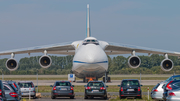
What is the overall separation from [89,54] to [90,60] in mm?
558

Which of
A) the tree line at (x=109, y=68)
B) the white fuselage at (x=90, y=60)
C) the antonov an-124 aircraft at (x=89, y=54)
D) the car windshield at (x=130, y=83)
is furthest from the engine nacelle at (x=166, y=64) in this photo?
the tree line at (x=109, y=68)

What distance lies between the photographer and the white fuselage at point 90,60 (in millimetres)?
28516

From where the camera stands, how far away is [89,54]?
2859 centimetres

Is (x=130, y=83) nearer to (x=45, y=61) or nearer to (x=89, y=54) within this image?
(x=89, y=54)

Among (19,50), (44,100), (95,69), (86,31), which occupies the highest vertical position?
(86,31)

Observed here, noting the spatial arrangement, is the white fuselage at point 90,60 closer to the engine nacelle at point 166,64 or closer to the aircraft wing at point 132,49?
the aircraft wing at point 132,49

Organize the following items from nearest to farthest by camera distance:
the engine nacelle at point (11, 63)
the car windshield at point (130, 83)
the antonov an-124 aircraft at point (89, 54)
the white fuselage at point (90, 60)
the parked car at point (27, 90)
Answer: the car windshield at point (130, 83) < the parked car at point (27, 90) < the white fuselage at point (90, 60) < the antonov an-124 aircraft at point (89, 54) < the engine nacelle at point (11, 63)

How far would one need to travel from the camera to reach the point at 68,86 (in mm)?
18906

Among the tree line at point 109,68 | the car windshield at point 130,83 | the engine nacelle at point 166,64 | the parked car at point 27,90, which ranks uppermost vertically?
the tree line at point 109,68

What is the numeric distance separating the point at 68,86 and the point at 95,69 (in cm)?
1065

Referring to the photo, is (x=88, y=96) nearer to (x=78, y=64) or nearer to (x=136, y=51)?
(x=78, y=64)

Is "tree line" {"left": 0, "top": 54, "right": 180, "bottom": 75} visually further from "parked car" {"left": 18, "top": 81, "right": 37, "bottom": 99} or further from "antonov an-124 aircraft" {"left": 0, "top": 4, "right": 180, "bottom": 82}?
"parked car" {"left": 18, "top": 81, "right": 37, "bottom": 99}

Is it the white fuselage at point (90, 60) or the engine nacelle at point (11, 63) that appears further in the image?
the engine nacelle at point (11, 63)

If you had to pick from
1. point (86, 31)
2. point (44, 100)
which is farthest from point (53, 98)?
point (86, 31)
